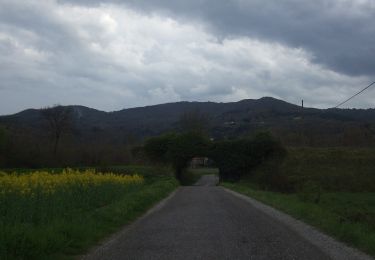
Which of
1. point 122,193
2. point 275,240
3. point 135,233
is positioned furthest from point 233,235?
point 122,193

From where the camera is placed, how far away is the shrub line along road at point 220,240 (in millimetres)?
11289

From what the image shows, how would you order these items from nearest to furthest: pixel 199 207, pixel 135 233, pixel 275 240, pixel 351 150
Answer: pixel 275 240, pixel 135 233, pixel 199 207, pixel 351 150

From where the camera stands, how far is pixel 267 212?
71.4 feet

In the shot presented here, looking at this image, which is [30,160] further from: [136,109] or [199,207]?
[136,109]

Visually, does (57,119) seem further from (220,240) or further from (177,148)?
(220,240)

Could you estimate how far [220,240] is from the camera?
1323 centimetres

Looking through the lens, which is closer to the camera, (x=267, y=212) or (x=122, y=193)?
(x=267, y=212)

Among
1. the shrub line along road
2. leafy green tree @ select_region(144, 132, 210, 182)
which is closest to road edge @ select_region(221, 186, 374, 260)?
the shrub line along road

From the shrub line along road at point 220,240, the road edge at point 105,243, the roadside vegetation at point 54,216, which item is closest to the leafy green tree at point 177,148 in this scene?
the roadside vegetation at point 54,216

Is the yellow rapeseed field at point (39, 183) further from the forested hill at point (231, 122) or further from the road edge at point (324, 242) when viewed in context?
the forested hill at point (231, 122)

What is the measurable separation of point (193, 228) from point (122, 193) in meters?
12.4

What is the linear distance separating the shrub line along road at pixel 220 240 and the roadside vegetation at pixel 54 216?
613mm

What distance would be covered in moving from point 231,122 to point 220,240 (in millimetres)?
132779

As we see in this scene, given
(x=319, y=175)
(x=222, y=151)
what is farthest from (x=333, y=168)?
(x=222, y=151)
